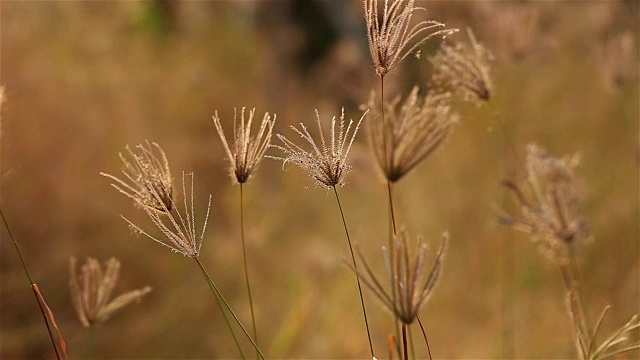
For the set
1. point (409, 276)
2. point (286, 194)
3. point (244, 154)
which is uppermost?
point (286, 194)

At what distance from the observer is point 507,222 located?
2.95 ft

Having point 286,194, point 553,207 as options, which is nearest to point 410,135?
point 553,207

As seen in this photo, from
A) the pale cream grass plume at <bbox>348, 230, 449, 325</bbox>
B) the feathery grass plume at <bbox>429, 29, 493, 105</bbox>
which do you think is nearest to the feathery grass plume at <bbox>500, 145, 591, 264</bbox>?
the feathery grass plume at <bbox>429, 29, 493, 105</bbox>

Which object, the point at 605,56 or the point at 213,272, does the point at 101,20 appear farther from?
the point at 605,56

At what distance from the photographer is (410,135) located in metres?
0.74

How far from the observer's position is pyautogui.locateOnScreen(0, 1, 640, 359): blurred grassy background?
163cm

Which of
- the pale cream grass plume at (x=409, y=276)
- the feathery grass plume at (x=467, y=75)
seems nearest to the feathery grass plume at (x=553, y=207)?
the feathery grass plume at (x=467, y=75)

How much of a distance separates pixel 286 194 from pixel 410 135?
69.3 inches

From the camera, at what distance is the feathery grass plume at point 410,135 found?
0.72m

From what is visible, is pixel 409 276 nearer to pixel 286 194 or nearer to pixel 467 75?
pixel 467 75

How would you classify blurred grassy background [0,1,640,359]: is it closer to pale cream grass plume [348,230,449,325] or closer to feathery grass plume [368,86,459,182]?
feathery grass plume [368,86,459,182]

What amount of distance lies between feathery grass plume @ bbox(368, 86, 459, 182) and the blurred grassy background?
0.42 m

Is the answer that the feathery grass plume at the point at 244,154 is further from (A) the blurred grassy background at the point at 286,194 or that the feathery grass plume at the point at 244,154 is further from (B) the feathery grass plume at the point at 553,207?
(A) the blurred grassy background at the point at 286,194

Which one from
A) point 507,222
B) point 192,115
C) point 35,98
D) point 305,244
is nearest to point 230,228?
point 305,244
